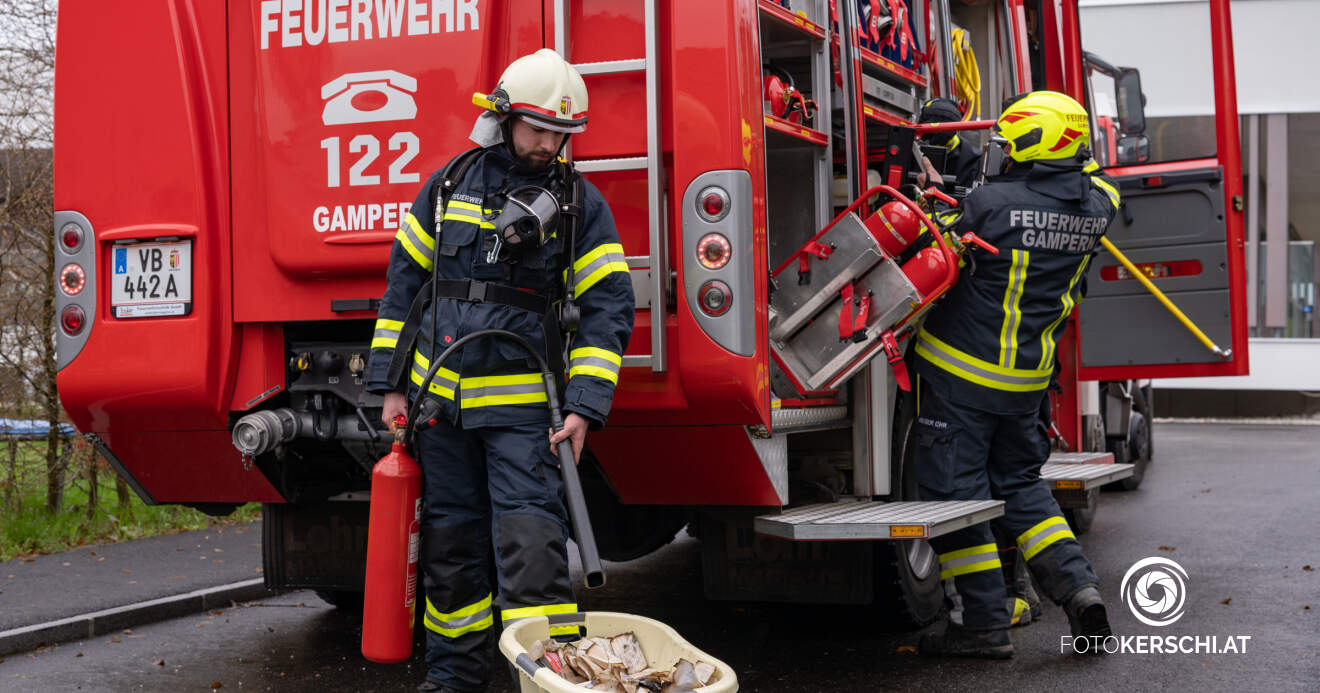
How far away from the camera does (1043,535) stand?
5.35 m

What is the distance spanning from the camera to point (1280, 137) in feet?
63.9

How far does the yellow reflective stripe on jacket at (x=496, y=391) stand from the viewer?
157 inches

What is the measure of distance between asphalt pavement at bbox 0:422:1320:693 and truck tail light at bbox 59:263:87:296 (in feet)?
4.68

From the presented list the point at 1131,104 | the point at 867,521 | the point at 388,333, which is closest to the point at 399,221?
the point at 388,333

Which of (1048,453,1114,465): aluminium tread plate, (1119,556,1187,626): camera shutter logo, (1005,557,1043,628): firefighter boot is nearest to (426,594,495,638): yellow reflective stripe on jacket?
(1005,557,1043,628): firefighter boot

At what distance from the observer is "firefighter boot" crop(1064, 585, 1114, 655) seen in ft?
17.0

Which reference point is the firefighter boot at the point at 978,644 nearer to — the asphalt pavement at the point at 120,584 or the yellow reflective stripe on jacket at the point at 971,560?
the yellow reflective stripe on jacket at the point at 971,560

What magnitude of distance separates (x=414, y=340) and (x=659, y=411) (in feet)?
2.57

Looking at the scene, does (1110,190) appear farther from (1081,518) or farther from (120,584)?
(120,584)

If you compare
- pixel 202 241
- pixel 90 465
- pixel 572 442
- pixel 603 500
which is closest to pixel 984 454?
pixel 603 500

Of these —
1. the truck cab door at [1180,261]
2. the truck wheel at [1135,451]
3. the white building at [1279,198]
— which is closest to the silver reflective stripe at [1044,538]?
the truck cab door at [1180,261]

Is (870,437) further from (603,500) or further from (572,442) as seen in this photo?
(572,442)

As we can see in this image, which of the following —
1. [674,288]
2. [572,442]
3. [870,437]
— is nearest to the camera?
[572,442]

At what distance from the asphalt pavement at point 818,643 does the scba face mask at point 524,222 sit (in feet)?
5.61
